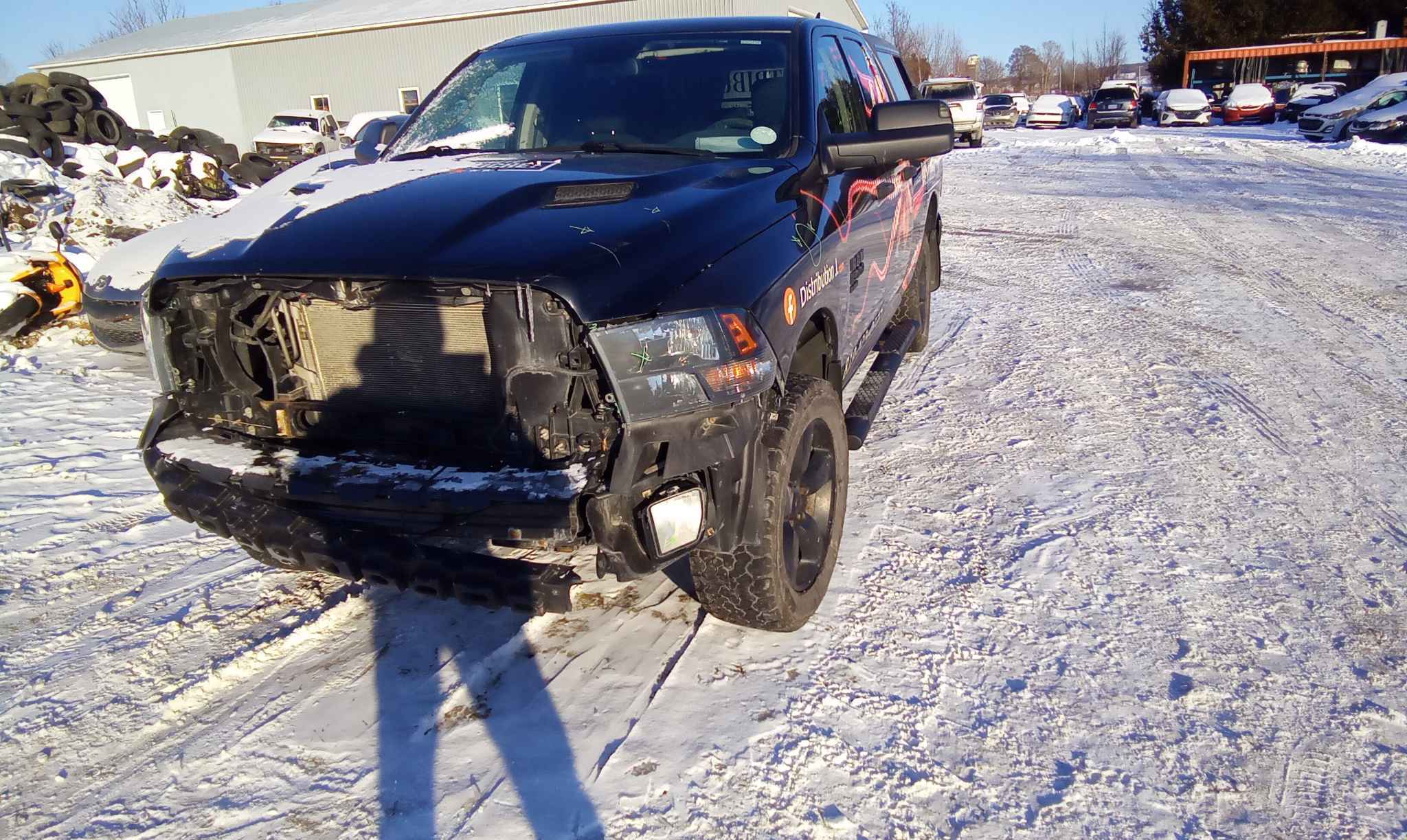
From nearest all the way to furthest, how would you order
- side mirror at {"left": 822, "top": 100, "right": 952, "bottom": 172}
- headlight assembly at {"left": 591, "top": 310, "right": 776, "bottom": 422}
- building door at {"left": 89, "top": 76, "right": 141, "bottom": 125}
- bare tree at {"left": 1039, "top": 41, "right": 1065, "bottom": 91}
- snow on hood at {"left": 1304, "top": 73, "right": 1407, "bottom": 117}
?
headlight assembly at {"left": 591, "top": 310, "right": 776, "bottom": 422}
side mirror at {"left": 822, "top": 100, "right": 952, "bottom": 172}
snow on hood at {"left": 1304, "top": 73, "right": 1407, "bottom": 117}
building door at {"left": 89, "top": 76, "right": 141, "bottom": 125}
bare tree at {"left": 1039, "top": 41, "right": 1065, "bottom": 91}

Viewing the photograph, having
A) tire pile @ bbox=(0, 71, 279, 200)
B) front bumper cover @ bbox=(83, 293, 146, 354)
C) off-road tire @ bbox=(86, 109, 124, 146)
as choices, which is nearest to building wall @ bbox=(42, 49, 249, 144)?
tire pile @ bbox=(0, 71, 279, 200)

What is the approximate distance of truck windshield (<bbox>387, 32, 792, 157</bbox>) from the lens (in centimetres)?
341

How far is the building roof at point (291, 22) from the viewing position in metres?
30.0

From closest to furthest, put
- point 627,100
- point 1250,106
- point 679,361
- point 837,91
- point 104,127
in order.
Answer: point 679,361 → point 627,100 → point 837,91 → point 104,127 → point 1250,106

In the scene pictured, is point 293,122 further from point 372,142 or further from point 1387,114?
point 1387,114

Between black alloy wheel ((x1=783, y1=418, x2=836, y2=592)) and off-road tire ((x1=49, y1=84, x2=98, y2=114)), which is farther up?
off-road tire ((x1=49, y1=84, x2=98, y2=114))

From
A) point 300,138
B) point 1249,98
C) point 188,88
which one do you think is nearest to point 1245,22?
point 1249,98

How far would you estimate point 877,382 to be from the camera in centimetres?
432

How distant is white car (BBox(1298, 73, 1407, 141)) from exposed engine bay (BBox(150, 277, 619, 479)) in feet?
78.9

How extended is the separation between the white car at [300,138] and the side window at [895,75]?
17246 millimetres

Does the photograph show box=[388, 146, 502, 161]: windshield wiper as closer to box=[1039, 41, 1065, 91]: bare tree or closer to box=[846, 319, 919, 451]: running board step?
box=[846, 319, 919, 451]: running board step

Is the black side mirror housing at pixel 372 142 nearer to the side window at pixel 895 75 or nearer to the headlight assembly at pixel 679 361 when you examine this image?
the headlight assembly at pixel 679 361

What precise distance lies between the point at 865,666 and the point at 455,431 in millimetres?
1425

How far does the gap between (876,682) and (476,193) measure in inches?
75.4
